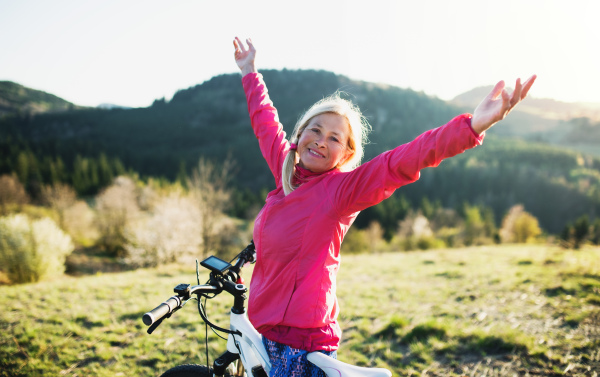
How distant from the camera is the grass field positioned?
4234mm

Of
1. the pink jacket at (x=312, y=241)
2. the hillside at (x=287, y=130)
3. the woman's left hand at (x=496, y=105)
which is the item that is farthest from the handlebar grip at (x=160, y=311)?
the hillside at (x=287, y=130)

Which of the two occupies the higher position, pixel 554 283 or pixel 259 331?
pixel 259 331

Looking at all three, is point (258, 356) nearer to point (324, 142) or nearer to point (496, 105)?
point (324, 142)

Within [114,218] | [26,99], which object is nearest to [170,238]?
[114,218]

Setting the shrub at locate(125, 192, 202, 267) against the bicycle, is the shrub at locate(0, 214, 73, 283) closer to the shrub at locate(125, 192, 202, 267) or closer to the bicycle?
the shrub at locate(125, 192, 202, 267)

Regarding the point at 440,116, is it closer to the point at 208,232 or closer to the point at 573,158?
the point at 573,158

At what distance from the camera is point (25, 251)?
53.1 ft

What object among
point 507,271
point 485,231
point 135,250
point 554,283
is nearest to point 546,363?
point 554,283

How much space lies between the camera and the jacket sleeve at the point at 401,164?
147cm

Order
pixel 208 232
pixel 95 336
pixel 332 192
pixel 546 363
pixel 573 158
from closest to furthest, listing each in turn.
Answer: pixel 332 192 < pixel 546 363 < pixel 95 336 < pixel 208 232 < pixel 573 158

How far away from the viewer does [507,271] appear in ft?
30.2

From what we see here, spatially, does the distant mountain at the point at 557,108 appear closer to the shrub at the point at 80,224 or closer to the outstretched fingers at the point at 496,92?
the shrub at the point at 80,224

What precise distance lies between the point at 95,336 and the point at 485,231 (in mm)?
48074

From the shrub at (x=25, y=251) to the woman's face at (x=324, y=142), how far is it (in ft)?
63.1
